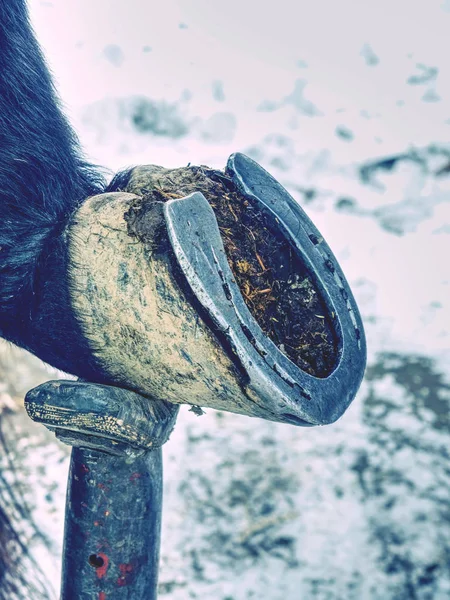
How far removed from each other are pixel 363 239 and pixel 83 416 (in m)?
1.93

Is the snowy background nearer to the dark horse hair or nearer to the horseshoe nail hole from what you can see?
the horseshoe nail hole

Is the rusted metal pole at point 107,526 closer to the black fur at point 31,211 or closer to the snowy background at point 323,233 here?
the black fur at point 31,211

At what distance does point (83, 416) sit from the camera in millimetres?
879

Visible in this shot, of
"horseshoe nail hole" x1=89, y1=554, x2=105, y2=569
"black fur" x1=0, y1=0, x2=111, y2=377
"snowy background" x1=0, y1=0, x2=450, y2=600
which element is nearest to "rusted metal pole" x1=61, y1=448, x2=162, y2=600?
"horseshoe nail hole" x1=89, y1=554, x2=105, y2=569

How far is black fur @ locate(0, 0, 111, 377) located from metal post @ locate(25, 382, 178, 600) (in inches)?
3.2

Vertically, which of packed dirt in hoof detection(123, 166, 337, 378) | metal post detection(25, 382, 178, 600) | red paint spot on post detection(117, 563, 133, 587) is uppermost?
packed dirt in hoof detection(123, 166, 337, 378)

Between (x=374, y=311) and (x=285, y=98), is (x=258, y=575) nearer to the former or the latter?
(x=374, y=311)

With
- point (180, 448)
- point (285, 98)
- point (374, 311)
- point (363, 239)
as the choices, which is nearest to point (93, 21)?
point (285, 98)

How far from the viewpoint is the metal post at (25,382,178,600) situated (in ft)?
2.93

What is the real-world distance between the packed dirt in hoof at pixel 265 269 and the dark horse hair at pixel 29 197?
0.13 metres

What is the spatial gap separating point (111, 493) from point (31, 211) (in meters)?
0.44

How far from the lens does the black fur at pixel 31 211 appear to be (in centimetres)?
91

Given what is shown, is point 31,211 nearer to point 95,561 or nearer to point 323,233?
point 95,561

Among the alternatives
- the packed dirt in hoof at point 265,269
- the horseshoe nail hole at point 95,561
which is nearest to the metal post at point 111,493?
the horseshoe nail hole at point 95,561
